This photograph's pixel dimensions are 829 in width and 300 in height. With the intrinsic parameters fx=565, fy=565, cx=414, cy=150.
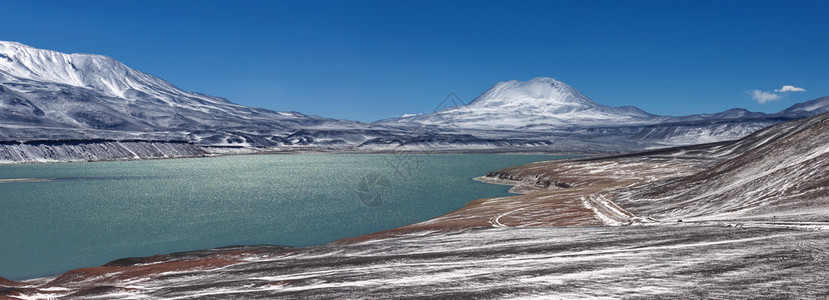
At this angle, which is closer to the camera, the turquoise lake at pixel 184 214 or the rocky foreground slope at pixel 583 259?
the rocky foreground slope at pixel 583 259

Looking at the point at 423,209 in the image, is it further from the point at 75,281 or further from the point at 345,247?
the point at 75,281

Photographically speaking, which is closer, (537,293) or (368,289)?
(537,293)

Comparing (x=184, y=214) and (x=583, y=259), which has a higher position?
(x=184, y=214)

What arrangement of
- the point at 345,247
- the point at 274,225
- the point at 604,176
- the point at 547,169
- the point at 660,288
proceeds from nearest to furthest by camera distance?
1. the point at 660,288
2. the point at 345,247
3. the point at 274,225
4. the point at 604,176
5. the point at 547,169

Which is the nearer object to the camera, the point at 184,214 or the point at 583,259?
the point at 583,259

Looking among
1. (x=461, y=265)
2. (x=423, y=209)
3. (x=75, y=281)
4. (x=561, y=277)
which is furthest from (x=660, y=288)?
(x=423, y=209)

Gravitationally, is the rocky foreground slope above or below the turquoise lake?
below

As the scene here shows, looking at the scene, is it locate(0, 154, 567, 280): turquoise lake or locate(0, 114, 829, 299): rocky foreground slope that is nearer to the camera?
locate(0, 114, 829, 299): rocky foreground slope

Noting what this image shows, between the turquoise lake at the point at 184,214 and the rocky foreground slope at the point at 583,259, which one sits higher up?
the turquoise lake at the point at 184,214
